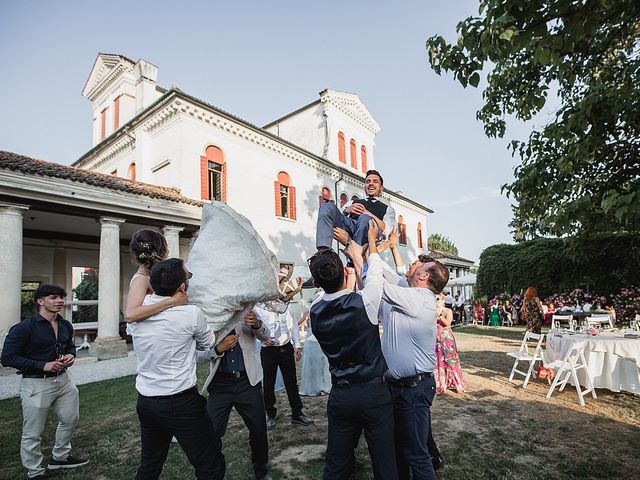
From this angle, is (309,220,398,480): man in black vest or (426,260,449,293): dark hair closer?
(309,220,398,480): man in black vest

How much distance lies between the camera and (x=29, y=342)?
3820 millimetres

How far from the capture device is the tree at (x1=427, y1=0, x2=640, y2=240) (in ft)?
10.1

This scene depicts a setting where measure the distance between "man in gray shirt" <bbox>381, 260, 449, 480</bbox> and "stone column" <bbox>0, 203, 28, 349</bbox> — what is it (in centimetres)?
973

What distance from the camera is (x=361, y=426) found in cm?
259

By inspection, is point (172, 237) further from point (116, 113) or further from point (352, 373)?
point (352, 373)

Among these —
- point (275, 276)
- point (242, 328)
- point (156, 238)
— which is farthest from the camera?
point (242, 328)

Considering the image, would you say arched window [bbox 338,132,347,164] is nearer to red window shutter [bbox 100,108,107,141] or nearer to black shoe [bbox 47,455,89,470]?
red window shutter [bbox 100,108,107,141]

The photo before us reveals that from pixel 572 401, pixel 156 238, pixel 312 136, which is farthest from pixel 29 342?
pixel 312 136

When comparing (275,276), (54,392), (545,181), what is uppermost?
(545,181)

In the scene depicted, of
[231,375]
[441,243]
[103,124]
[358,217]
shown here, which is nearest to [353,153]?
[103,124]

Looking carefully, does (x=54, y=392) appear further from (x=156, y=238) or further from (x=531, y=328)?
(x=531, y=328)

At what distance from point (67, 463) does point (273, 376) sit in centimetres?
261

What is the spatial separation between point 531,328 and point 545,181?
4.23m

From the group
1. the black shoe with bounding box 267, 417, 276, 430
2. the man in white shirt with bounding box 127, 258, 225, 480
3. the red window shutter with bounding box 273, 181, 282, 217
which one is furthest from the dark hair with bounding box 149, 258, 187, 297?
the red window shutter with bounding box 273, 181, 282, 217
